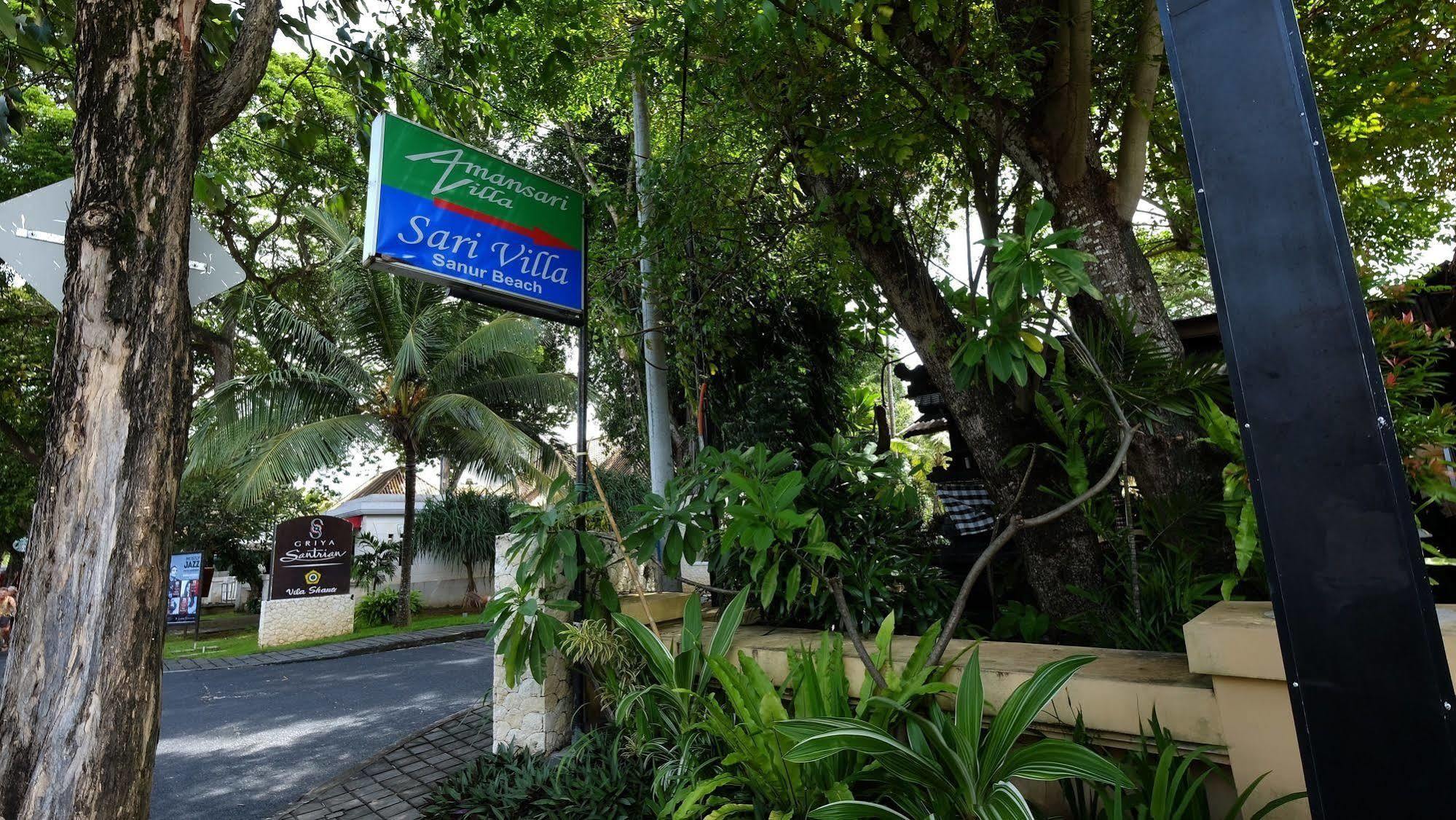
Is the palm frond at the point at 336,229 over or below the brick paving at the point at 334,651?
over

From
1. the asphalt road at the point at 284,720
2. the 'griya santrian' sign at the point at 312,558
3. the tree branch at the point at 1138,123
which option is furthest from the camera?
the 'griya santrian' sign at the point at 312,558

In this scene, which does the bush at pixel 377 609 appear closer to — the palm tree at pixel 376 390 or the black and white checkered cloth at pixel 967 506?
the palm tree at pixel 376 390

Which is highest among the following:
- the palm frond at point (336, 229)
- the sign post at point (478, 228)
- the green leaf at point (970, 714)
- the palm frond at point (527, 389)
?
the palm frond at point (336, 229)

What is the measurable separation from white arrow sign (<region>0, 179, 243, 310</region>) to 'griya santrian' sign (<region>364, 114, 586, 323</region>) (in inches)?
30.5

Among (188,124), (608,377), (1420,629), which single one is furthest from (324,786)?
(608,377)

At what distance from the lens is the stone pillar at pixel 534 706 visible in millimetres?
4191

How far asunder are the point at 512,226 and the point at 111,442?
231cm

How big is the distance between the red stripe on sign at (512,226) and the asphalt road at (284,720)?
11.4 ft

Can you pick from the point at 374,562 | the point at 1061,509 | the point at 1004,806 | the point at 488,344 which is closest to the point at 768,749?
the point at 1004,806

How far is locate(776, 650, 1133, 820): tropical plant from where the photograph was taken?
7.43 feet

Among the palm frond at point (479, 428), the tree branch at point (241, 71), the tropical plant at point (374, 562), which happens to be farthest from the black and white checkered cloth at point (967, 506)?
the tropical plant at point (374, 562)

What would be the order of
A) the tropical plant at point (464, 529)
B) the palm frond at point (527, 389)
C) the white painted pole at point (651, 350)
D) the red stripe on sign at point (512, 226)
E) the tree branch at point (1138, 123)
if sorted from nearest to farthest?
1. the red stripe on sign at point (512, 226)
2. the tree branch at point (1138, 123)
3. the white painted pole at point (651, 350)
4. the palm frond at point (527, 389)
5. the tropical plant at point (464, 529)

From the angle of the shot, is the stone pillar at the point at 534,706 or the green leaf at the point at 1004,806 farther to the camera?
the stone pillar at the point at 534,706

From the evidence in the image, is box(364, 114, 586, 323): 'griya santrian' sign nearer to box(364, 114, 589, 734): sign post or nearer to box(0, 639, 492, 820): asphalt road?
box(364, 114, 589, 734): sign post
